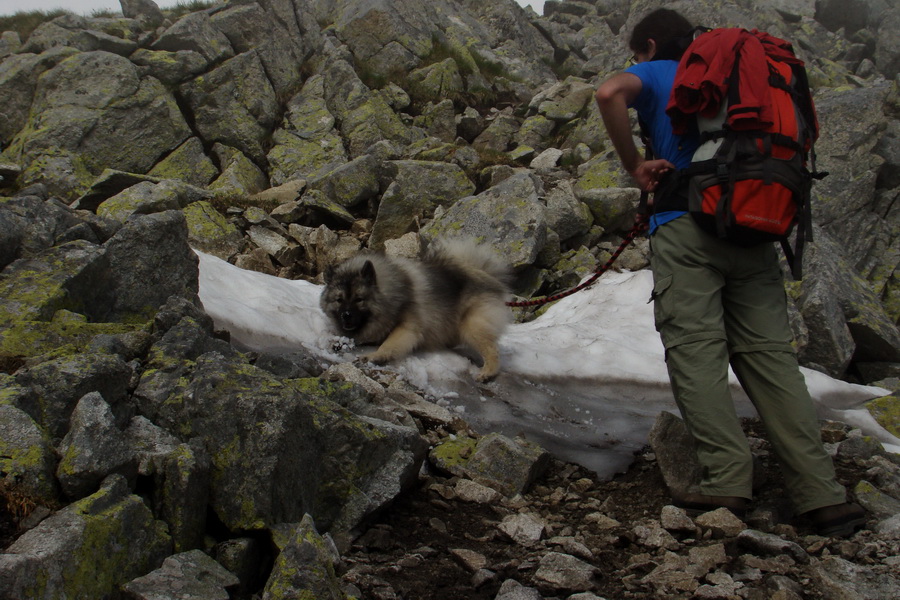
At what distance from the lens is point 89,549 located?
226cm

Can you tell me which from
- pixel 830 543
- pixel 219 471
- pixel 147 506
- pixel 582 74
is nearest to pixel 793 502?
pixel 830 543

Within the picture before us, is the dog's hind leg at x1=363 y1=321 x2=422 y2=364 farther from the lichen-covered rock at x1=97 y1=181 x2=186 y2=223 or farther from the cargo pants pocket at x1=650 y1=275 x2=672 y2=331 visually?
the lichen-covered rock at x1=97 y1=181 x2=186 y2=223

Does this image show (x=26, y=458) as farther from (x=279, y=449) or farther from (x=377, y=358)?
(x=377, y=358)

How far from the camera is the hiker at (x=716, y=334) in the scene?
3688 mm

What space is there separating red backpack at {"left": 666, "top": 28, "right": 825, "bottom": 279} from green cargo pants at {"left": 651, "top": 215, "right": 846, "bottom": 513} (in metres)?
0.26

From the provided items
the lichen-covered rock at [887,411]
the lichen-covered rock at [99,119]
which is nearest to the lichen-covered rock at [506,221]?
the lichen-covered rock at [887,411]

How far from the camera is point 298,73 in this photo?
61.4 ft

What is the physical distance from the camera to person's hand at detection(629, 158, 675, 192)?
4062mm

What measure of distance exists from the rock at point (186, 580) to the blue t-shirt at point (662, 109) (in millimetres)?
3283

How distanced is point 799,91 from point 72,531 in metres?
4.49

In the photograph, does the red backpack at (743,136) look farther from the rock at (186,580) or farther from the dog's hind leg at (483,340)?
the dog's hind leg at (483,340)

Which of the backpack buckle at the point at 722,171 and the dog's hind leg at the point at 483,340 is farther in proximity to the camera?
the dog's hind leg at the point at 483,340

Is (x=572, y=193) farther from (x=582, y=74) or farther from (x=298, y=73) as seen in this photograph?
(x=582, y=74)

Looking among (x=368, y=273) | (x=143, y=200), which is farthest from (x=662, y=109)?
(x=143, y=200)
